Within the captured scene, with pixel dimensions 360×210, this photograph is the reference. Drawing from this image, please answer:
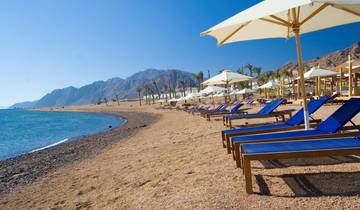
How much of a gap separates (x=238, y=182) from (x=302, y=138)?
1152 mm

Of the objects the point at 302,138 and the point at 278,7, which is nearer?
the point at 278,7

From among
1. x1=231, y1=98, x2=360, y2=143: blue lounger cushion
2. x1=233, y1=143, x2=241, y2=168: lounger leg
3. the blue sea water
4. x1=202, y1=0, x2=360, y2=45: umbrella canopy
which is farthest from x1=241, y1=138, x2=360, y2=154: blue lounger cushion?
the blue sea water

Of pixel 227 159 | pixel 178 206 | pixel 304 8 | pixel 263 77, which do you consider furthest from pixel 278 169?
pixel 263 77

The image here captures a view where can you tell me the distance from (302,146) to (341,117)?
5.74ft

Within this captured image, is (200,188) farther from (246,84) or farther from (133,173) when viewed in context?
(246,84)

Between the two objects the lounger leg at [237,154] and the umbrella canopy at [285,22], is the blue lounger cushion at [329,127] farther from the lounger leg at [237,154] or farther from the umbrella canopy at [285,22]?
the umbrella canopy at [285,22]

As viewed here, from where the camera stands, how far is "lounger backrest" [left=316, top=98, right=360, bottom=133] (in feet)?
15.9

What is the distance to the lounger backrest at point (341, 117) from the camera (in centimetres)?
484

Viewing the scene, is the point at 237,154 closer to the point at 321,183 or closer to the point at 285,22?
the point at 321,183

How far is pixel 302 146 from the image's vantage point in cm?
376

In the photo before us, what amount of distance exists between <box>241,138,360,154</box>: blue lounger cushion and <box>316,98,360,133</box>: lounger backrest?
0.94 meters

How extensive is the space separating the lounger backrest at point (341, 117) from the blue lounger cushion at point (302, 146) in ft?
3.08

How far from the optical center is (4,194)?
24.0ft

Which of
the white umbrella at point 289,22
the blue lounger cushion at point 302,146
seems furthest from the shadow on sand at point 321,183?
the white umbrella at point 289,22
